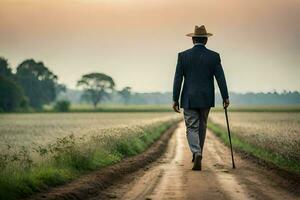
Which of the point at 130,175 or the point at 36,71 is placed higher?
the point at 36,71

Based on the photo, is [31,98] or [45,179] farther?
[31,98]

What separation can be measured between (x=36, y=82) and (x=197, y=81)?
388ft

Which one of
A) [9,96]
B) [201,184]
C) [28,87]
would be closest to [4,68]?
[28,87]

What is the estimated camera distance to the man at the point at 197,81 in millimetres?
13273

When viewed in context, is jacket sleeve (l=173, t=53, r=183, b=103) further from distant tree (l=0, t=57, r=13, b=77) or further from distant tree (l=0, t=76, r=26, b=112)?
distant tree (l=0, t=57, r=13, b=77)

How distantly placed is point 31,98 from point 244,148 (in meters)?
106

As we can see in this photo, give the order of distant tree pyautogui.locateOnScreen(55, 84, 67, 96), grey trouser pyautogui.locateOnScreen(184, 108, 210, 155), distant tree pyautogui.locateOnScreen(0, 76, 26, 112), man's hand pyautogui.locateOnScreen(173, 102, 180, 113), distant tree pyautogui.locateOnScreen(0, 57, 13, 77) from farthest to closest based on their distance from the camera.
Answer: distant tree pyautogui.locateOnScreen(55, 84, 67, 96), distant tree pyautogui.locateOnScreen(0, 57, 13, 77), distant tree pyautogui.locateOnScreen(0, 76, 26, 112), man's hand pyautogui.locateOnScreen(173, 102, 180, 113), grey trouser pyautogui.locateOnScreen(184, 108, 210, 155)

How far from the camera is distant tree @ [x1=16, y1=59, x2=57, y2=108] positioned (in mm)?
126000

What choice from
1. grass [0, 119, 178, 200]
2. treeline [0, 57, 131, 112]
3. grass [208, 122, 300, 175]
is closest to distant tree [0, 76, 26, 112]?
treeline [0, 57, 131, 112]

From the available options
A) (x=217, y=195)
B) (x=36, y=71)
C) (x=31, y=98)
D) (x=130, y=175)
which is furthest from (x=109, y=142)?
(x=36, y=71)

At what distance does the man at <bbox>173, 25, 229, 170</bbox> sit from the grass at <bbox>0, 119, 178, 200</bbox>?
7.85ft

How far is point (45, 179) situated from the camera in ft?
34.3

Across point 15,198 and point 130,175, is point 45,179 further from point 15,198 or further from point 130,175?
point 130,175

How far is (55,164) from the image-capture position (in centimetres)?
1273
